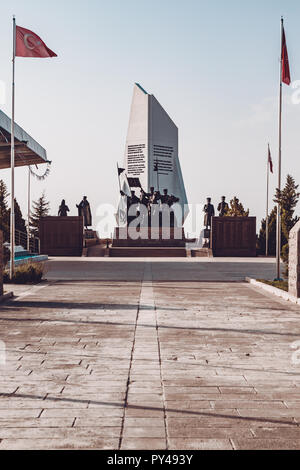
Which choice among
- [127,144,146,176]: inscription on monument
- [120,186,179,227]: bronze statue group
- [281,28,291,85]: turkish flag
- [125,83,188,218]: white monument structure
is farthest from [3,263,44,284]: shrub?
[127,144,146,176]: inscription on monument

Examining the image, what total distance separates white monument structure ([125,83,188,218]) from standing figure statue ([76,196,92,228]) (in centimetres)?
2099

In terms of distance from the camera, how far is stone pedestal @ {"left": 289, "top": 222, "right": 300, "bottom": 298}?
11.8 metres

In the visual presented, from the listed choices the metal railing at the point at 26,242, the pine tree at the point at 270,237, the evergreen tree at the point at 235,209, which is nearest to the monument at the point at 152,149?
the evergreen tree at the point at 235,209

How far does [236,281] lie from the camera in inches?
706

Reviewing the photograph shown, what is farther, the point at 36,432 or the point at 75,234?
the point at 75,234

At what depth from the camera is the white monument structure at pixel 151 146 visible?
66938 mm

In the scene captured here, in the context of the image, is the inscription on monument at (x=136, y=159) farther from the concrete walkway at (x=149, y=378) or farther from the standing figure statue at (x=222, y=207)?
the concrete walkway at (x=149, y=378)

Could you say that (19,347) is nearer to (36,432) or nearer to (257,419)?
(36,432)

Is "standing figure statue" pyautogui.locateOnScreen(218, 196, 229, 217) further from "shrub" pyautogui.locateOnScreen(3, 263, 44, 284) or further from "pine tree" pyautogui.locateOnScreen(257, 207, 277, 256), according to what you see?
"shrub" pyautogui.locateOnScreen(3, 263, 44, 284)

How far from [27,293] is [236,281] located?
761 centimetres

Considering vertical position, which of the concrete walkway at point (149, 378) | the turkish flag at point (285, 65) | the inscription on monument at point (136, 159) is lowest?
the concrete walkway at point (149, 378)

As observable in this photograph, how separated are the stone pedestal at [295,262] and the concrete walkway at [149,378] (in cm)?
152
